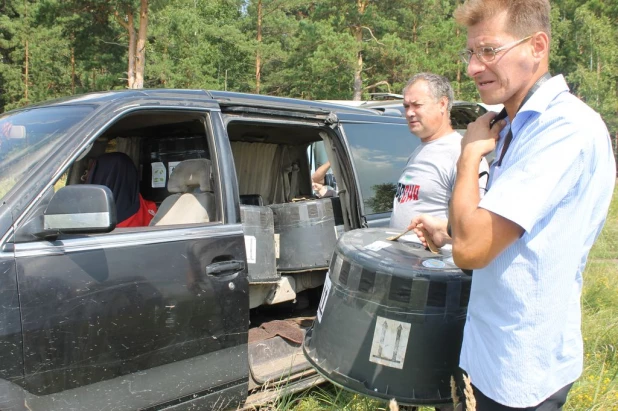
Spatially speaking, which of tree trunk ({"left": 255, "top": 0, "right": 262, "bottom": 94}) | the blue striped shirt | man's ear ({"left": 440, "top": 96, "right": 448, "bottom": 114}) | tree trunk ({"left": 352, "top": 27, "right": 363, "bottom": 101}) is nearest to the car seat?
man's ear ({"left": 440, "top": 96, "right": 448, "bottom": 114})

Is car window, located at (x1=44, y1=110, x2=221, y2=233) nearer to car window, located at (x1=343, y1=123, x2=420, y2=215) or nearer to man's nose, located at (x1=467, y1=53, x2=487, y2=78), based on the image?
car window, located at (x1=343, y1=123, x2=420, y2=215)

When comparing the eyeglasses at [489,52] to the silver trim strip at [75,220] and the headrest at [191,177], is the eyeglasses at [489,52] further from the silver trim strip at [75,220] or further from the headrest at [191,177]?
the headrest at [191,177]

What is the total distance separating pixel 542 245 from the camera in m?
1.44

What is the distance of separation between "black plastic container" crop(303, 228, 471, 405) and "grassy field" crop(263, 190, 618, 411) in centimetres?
79

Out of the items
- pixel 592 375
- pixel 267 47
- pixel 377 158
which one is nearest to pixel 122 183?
pixel 377 158

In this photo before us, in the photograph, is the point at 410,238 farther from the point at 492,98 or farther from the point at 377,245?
the point at 492,98

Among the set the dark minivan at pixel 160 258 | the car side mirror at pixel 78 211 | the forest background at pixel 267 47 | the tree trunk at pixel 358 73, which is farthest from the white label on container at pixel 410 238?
the tree trunk at pixel 358 73

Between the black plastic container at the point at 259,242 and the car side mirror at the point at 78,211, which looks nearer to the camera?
the car side mirror at the point at 78,211

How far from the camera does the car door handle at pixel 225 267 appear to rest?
101 inches

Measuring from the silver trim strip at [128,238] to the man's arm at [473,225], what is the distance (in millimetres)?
1420

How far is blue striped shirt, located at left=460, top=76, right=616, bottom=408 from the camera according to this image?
1390 millimetres

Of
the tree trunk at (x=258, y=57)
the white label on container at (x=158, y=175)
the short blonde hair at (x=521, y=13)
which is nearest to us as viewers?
the short blonde hair at (x=521, y=13)

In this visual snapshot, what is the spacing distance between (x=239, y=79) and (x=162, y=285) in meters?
30.5

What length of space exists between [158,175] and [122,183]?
0.54 m
